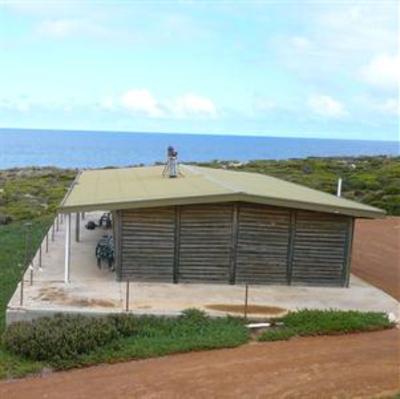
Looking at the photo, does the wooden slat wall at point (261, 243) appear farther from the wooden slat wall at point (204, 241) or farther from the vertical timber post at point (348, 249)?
the vertical timber post at point (348, 249)

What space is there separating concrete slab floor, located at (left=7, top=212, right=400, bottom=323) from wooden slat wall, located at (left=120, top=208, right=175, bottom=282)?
0.29 meters

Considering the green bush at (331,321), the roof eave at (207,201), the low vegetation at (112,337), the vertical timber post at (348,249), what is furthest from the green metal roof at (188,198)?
the low vegetation at (112,337)

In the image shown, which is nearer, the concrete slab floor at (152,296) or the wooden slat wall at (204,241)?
the concrete slab floor at (152,296)

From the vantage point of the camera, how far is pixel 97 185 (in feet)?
65.5

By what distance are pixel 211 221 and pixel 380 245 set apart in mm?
10511

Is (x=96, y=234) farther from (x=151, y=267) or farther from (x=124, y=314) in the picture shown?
(x=124, y=314)

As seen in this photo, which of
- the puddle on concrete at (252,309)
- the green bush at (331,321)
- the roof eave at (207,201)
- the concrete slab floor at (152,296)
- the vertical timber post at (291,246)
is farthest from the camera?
the vertical timber post at (291,246)

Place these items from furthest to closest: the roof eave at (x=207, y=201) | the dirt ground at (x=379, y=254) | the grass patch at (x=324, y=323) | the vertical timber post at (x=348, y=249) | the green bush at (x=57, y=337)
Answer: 1. the dirt ground at (x=379, y=254)
2. the vertical timber post at (x=348, y=249)
3. the roof eave at (x=207, y=201)
4. the grass patch at (x=324, y=323)
5. the green bush at (x=57, y=337)

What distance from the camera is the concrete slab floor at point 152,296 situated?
12836mm

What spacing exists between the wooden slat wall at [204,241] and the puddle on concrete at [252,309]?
1.86 meters

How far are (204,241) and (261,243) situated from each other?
4.16ft

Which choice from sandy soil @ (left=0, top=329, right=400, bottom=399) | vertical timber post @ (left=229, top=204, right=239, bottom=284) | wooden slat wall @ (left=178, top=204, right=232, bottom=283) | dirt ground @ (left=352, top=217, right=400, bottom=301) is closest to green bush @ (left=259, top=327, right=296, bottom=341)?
sandy soil @ (left=0, top=329, right=400, bottom=399)

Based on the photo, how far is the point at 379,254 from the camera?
71.9ft

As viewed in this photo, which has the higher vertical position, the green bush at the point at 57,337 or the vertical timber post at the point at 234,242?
the vertical timber post at the point at 234,242
